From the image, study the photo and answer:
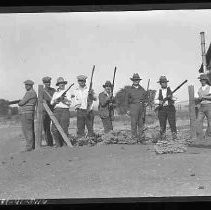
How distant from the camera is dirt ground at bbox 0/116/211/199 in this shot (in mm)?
6785

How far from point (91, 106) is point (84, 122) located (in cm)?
26

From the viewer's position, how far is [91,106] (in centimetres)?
725

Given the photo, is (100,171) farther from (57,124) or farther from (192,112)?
(192,112)

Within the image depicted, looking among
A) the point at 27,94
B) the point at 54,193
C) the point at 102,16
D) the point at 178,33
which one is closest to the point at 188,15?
the point at 178,33

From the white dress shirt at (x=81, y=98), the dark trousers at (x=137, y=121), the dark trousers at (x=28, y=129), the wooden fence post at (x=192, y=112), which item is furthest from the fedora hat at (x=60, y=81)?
the wooden fence post at (x=192, y=112)

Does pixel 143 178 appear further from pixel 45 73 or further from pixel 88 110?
pixel 45 73

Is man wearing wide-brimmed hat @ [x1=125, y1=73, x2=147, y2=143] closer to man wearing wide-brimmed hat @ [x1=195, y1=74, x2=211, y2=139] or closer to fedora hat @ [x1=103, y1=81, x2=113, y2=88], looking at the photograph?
fedora hat @ [x1=103, y1=81, x2=113, y2=88]

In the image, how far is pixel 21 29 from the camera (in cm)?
694

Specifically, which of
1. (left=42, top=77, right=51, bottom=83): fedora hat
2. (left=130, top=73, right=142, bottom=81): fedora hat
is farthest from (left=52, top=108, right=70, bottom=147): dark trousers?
(left=130, top=73, right=142, bottom=81): fedora hat

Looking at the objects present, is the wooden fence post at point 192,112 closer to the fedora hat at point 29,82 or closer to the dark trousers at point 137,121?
the dark trousers at point 137,121

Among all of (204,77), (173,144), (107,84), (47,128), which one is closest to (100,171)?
(47,128)

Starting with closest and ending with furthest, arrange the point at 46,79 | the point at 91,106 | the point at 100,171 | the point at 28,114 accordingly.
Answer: the point at 100,171, the point at 46,79, the point at 28,114, the point at 91,106

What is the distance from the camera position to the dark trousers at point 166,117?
23.4 feet

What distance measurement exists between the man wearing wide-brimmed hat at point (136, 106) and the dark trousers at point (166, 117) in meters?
0.27
